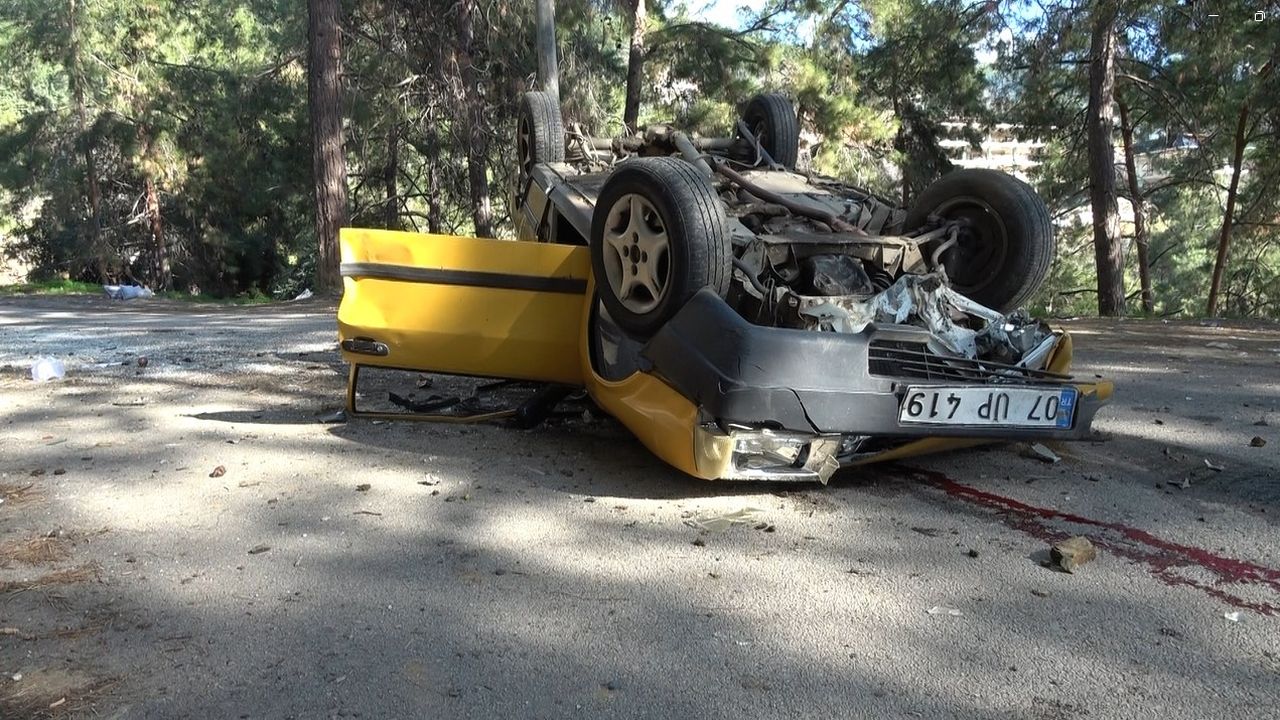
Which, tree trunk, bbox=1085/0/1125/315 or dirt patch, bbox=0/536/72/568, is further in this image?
→ tree trunk, bbox=1085/0/1125/315

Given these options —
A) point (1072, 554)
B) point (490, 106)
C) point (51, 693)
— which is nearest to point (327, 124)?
point (490, 106)

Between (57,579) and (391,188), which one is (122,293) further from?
(57,579)

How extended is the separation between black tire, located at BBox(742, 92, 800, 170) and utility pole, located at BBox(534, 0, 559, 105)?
31.6 ft

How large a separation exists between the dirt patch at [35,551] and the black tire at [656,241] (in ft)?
7.46

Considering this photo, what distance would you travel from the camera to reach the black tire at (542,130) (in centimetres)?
639

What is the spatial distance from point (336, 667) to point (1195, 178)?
2303 centimetres

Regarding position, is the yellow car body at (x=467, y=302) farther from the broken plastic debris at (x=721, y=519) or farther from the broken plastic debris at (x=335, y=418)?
the broken plastic debris at (x=721, y=519)

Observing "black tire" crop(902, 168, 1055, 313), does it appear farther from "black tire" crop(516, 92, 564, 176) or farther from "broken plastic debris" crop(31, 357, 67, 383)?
"broken plastic debris" crop(31, 357, 67, 383)

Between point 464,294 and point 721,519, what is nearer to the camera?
point 721,519

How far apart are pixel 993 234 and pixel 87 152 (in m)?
27.4

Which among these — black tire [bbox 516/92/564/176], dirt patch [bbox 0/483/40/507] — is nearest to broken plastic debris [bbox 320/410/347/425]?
dirt patch [bbox 0/483/40/507]

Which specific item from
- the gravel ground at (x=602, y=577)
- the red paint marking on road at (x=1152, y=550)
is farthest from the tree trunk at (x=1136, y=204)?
the red paint marking on road at (x=1152, y=550)

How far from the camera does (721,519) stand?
3627 mm

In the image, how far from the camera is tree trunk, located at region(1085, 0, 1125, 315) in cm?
1480
